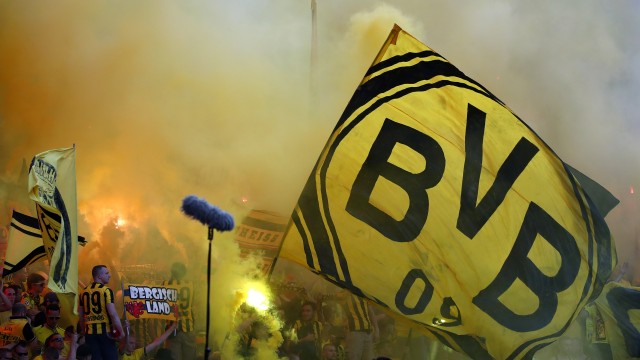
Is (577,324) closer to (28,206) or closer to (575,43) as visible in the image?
Answer: (28,206)

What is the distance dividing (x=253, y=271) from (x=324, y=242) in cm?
497

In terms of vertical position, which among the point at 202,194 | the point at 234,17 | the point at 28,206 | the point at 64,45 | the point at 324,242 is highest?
the point at 234,17

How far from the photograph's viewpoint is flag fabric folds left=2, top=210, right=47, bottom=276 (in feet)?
20.5

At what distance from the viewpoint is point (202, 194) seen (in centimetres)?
1205

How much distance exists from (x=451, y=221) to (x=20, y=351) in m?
3.40

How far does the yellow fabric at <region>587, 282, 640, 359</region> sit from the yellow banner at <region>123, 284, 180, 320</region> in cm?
A: 375

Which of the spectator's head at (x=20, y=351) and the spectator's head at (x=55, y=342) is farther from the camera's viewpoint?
the spectator's head at (x=20, y=351)

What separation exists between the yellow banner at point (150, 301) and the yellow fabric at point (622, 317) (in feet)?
12.3

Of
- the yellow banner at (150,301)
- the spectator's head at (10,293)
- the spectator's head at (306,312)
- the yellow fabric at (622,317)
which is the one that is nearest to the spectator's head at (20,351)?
the spectator's head at (10,293)

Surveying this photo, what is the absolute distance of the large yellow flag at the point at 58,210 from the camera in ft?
15.8

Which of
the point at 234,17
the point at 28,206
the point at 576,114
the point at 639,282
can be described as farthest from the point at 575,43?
the point at 28,206

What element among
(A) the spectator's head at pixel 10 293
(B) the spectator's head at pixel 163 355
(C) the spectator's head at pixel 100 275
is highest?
(A) the spectator's head at pixel 10 293

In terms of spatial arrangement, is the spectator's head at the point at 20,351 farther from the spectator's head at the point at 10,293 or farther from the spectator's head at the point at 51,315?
the spectator's head at the point at 10,293

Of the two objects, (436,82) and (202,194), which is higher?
(202,194)
